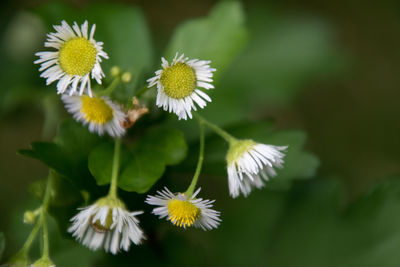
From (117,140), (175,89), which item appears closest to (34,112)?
(117,140)

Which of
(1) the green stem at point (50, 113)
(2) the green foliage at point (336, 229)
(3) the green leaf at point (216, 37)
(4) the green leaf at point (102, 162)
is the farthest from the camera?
(1) the green stem at point (50, 113)

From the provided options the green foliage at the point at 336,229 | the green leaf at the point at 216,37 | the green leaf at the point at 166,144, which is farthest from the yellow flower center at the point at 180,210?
the green foliage at the point at 336,229

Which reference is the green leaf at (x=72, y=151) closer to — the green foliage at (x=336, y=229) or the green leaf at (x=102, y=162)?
the green leaf at (x=102, y=162)

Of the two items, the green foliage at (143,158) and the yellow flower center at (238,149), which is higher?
the yellow flower center at (238,149)

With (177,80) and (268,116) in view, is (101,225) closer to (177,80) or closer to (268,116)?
(177,80)

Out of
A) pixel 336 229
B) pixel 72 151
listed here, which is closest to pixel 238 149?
pixel 72 151

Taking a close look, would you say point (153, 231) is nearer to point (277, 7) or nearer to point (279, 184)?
point (279, 184)
